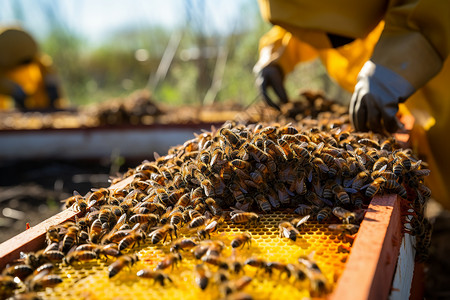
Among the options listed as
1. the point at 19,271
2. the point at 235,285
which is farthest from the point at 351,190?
the point at 19,271

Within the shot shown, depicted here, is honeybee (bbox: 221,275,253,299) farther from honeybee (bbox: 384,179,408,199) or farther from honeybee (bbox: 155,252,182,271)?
honeybee (bbox: 384,179,408,199)

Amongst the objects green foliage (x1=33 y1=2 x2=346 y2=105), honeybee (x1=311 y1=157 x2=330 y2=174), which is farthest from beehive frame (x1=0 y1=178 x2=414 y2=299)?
green foliage (x1=33 y1=2 x2=346 y2=105)

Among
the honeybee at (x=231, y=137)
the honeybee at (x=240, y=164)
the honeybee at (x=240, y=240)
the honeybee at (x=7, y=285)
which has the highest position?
the honeybee at (x=231, y=137)

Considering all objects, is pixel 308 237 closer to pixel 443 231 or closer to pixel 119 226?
pixel 119 226

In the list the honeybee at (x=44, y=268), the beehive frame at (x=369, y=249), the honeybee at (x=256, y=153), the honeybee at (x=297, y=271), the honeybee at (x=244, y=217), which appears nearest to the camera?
the beehive frame at (x=369, y=249)

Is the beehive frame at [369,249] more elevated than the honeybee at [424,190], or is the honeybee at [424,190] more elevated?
the honeybee at [424,190]

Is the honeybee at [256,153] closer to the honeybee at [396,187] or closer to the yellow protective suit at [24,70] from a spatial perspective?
the honeybee at [396,187]

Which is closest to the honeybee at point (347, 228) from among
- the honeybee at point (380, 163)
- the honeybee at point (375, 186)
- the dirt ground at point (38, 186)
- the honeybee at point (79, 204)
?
the honeybee at point (375, 186)
